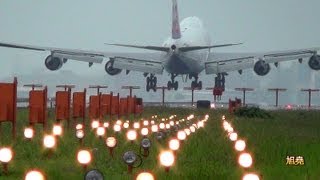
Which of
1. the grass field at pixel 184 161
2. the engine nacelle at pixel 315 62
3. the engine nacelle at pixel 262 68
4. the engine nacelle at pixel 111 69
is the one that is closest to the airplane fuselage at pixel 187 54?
the engine nacelle at pixel 111 69

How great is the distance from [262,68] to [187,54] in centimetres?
923

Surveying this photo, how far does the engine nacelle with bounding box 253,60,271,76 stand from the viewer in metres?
83.4

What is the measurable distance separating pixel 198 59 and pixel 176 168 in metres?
73.1

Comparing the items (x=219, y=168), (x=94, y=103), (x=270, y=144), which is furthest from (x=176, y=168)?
(x=94, y=103)

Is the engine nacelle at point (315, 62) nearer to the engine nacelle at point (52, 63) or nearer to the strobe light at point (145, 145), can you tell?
the engine nacelle at point (52, 63)

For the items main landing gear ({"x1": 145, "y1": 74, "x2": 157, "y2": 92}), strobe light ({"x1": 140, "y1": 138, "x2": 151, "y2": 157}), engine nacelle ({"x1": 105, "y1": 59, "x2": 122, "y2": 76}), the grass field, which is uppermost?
engine nacelle ({"x1": 105, "y1": 59, "x2": 122, "y2": 76})

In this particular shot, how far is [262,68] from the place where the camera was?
83.8 m

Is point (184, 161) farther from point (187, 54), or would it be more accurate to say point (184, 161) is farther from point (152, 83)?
point (152, 83)

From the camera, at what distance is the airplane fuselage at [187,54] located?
82562mm

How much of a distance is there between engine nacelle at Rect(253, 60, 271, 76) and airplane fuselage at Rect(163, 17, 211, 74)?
7.92 meters

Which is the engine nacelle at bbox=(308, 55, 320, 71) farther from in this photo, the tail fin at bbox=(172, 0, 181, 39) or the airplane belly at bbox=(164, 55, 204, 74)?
the tail fin at bbox=(172, 0, 181, 39)

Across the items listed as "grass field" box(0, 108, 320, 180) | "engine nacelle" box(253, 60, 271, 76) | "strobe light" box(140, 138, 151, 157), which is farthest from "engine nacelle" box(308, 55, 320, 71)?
"strobe light" box(140, 138, 151, 157)

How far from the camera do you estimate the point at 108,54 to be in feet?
296

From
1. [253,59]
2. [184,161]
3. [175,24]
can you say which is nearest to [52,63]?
[175,24]
